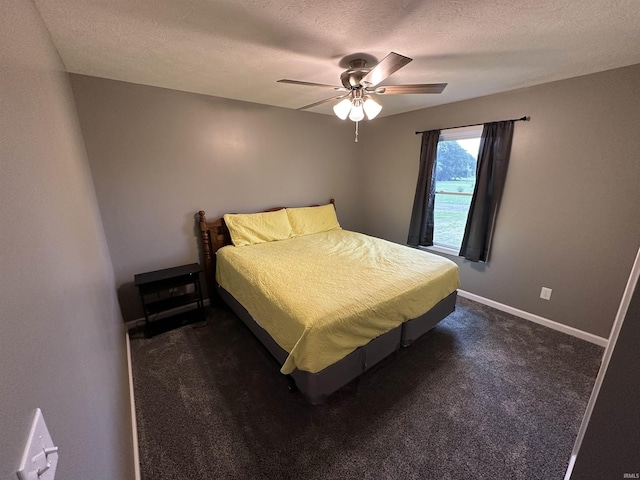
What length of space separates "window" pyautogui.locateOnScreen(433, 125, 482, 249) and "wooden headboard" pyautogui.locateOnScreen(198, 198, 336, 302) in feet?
8.96

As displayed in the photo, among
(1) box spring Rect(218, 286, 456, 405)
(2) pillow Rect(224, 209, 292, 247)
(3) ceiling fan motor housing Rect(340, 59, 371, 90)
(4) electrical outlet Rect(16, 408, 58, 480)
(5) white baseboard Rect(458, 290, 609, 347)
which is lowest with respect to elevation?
(5) white baseboard Rect(458, 290, 609, 347)

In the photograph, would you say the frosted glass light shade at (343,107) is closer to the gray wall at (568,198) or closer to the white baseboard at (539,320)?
the gray wall at (568,198)

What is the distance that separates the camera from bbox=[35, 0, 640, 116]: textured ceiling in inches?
49.2

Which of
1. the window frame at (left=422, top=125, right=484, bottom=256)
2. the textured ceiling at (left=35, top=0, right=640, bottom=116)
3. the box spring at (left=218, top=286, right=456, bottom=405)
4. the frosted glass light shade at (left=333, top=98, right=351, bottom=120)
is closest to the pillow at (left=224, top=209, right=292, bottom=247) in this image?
the box spring at (left=218, top=286, right=456, bottom=405)

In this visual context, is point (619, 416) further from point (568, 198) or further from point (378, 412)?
point (568, 198)

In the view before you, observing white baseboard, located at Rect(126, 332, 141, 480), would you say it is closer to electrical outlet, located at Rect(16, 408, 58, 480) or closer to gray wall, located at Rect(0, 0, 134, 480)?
gray wall, located at Rect(0, 0, 134, 480)

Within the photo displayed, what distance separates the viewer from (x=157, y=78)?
2.16 m

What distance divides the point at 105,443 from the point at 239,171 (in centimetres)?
259

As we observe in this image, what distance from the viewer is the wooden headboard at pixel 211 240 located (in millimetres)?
2811

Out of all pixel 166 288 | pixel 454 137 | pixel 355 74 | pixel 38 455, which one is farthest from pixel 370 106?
pixel 166 288

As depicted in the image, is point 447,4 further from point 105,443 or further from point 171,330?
point 171,330

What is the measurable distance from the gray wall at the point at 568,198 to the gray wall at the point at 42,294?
131 inches

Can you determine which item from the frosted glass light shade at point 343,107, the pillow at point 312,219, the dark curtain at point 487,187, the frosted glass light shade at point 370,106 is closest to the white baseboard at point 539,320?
the dark curtain at point 487,187

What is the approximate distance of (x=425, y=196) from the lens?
3.25 m
